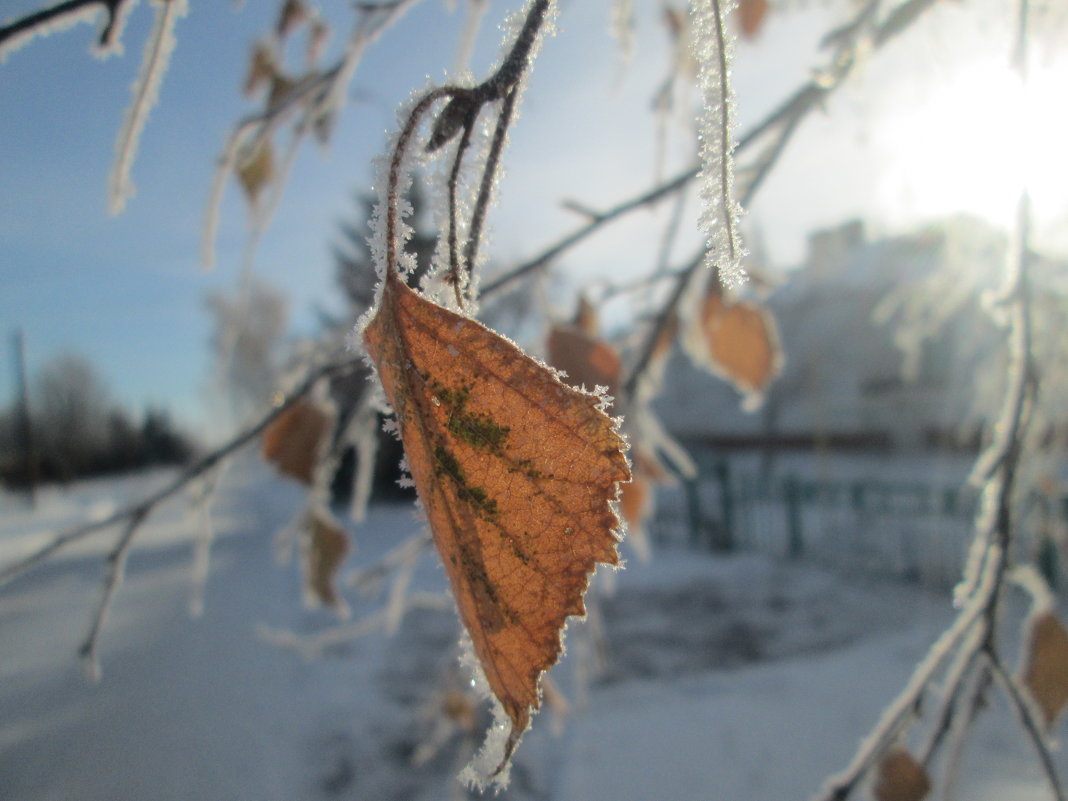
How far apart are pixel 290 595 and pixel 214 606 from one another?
2.29ft

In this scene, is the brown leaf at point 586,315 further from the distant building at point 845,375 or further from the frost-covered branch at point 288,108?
the distant building at point 845,375

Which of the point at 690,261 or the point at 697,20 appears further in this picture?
the point at 690,261

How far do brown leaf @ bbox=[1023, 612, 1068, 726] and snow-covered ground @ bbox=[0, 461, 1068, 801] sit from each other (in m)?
0.49

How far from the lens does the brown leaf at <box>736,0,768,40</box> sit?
0.83 meters

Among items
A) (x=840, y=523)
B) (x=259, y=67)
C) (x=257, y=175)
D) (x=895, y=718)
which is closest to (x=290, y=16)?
(x=259, y=67)

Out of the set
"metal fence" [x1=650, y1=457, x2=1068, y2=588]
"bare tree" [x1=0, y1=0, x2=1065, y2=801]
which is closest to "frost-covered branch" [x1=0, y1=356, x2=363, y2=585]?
"bare tree" [x1=0, y1=0, x2=1065, y2=801]

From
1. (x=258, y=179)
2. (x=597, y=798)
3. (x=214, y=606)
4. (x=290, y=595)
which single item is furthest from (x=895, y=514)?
(x=258, y=179)

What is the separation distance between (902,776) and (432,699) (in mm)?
841

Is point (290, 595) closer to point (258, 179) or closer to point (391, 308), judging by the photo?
point (258, 179)

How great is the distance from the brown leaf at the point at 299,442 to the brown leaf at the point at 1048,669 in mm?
711

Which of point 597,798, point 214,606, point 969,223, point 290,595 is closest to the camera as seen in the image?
point 969,223

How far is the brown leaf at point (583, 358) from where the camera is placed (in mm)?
573

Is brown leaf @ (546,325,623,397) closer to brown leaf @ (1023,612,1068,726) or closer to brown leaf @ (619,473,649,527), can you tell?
brown leaf @ (619,473,649,527)

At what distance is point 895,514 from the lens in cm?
541
